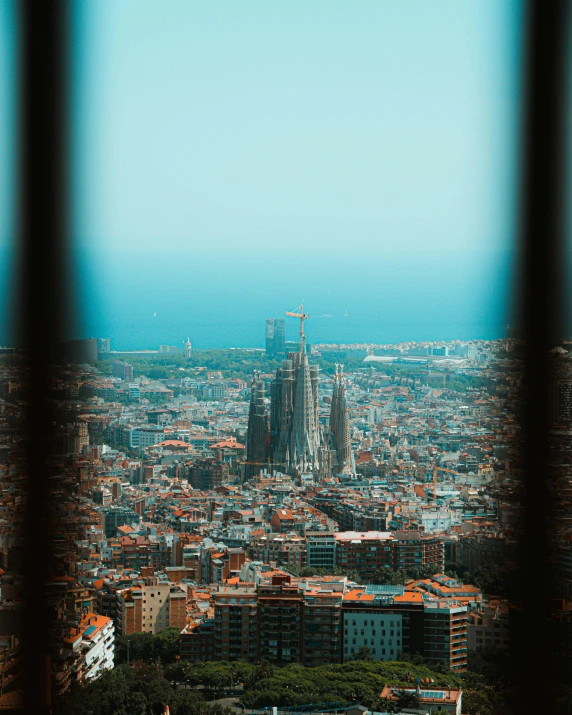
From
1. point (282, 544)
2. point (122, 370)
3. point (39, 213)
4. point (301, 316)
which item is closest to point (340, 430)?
point (301, 316)

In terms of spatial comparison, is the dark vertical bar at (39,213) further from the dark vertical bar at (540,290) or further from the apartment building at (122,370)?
the apartment building at (122,370)

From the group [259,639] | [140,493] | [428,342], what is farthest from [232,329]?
[259,639]

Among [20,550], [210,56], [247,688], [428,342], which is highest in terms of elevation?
[210,56]

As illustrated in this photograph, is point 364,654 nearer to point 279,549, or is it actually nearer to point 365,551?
point 365,551

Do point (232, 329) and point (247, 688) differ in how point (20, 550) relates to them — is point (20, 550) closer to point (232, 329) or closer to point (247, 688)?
point (247, 688)

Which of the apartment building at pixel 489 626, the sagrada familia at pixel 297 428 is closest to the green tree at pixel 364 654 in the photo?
the apartment building at pixel 489 626

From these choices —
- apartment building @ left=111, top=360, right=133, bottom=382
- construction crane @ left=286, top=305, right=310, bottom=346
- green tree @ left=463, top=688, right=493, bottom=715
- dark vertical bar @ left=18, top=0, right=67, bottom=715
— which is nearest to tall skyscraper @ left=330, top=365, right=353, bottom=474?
construction crane @ left=286, top=305, right=310, bottom=346
